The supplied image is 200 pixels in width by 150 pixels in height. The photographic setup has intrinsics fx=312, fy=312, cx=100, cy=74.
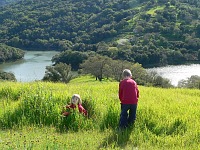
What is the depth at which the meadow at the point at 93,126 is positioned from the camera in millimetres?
8109

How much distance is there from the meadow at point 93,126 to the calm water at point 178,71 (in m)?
68.9

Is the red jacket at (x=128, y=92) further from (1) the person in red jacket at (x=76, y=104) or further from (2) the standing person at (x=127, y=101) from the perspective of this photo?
(1) the person in red jacket at (x=76, y=104)

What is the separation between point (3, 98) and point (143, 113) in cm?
587

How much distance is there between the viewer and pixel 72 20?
181625mm

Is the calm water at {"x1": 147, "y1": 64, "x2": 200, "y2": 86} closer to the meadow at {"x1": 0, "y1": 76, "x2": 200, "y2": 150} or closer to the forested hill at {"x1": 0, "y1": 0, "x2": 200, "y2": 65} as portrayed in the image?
the forested hill at {"x1": 0, "y1": 0, "x2": 200, "y2": 65}

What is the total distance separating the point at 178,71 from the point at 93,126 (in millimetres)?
84750

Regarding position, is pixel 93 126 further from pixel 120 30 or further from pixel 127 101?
pixel 120 30

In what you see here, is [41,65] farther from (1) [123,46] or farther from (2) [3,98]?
(2) [3,98]

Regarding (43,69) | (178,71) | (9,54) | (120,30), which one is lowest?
(178,71)

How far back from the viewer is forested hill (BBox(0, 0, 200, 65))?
115 m

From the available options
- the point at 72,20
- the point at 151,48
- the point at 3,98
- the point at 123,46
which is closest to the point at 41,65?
the point at 123,46

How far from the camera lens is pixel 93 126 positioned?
962 centimetres

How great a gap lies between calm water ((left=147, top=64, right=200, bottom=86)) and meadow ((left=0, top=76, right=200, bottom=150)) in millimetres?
68939

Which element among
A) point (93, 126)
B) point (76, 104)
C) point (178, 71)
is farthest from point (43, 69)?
point (93, 126)
